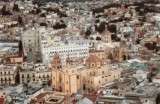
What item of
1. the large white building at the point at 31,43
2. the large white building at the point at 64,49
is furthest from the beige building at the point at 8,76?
the large white building at the point at 31,43

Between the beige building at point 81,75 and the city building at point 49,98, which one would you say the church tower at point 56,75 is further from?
the city building at point 49,98

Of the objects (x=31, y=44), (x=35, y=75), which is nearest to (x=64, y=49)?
(x=31, y=44)

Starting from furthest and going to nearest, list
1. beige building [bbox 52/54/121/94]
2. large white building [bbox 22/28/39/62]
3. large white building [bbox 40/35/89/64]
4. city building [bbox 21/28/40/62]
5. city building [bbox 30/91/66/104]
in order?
large white building [bbox 22/28/39/62], city building [bbox 21/28/40/62], large white building [bbox 40/35/89/64], beige building [bbox 52/54/121/94], city building [bbox 30/91/66/104]

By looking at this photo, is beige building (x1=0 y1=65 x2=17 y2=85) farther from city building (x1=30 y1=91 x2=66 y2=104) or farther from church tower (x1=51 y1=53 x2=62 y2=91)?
city building (x1=30 y1=91 x2=66 y2=104)

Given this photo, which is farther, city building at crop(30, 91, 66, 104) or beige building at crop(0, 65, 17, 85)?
beige building at crop(0, 65, 17, 85)

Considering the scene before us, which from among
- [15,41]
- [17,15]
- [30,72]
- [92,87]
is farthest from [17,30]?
[92,87]

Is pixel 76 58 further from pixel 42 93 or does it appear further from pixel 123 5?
pixel 123 5

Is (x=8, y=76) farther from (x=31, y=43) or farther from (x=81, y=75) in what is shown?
(x=31, y=43)

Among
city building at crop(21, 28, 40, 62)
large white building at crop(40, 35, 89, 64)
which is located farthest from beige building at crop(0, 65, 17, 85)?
city building at crop(21, 28, 40, 62)

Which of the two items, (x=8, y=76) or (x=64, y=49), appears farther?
(x=64, y=49)
